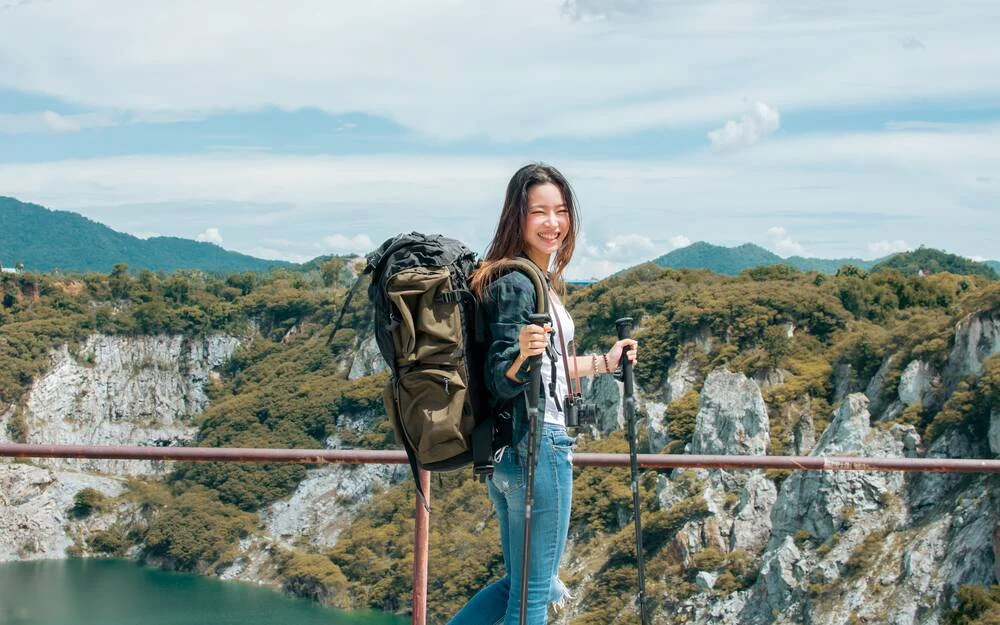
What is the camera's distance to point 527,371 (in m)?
2.04

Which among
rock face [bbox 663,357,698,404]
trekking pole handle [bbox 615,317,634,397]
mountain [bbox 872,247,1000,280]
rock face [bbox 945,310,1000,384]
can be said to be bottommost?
rock face [bbox 663,357,698,404]

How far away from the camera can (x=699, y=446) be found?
40344 millimetres

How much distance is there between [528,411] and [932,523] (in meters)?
28.6

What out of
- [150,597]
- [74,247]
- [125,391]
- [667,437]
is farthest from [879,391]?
[74,247]

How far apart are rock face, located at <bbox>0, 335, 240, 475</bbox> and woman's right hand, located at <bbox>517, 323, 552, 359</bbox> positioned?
A: 6973 centimetres

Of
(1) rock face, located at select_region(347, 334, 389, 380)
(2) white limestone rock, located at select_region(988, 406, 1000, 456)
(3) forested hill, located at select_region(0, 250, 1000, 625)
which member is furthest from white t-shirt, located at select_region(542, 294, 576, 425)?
(1) rock face, located at select_region(347, 334, 389, 380)

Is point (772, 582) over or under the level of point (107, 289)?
under

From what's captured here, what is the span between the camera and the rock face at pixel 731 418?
3797cm

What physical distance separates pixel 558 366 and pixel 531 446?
0.76ft

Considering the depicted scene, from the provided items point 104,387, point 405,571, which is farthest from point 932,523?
point 104,387

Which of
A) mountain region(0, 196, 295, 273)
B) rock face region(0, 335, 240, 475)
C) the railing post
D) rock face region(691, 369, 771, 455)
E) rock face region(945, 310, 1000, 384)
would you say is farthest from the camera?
mountain region(0, 196, 295, 273)

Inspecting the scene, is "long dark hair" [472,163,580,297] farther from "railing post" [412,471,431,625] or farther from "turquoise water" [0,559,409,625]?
"turquoise water" [0,559,409,625]

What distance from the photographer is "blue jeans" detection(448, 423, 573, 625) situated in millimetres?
2143

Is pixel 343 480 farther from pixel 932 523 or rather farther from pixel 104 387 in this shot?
pixel 932 523
